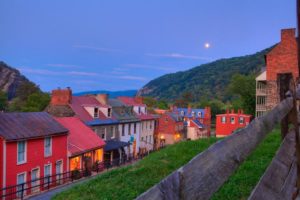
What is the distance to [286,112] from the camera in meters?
2.66

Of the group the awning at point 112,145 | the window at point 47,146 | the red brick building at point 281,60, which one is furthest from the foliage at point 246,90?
the window at point 47,146

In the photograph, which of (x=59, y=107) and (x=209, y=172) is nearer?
(x=209, y=172)

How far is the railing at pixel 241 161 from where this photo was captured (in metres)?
1.05

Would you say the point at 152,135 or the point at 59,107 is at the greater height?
the point at 59,107

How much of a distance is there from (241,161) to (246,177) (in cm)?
675

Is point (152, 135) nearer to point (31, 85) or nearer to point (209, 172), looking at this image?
point (31, 85)

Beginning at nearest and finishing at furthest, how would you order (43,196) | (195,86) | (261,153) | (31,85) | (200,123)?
(261,153), (43,196), (200,123), (31,85), (195,86)

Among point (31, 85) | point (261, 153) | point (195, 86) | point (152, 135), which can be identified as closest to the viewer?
point (261, 153)

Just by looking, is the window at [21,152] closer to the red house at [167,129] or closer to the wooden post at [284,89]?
the wooden post at [284,89]

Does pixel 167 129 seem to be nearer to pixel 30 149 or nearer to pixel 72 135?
pixel 72 135

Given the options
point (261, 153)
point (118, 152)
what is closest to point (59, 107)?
point (118, 152)

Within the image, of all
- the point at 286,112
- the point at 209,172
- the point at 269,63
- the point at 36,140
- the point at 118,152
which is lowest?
the point at 118,152

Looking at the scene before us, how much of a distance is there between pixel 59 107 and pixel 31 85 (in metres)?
40.5

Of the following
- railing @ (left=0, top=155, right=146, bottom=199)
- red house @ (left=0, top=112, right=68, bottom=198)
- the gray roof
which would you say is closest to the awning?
railing @ (left=0, top=155, right=146, bottom=199)
